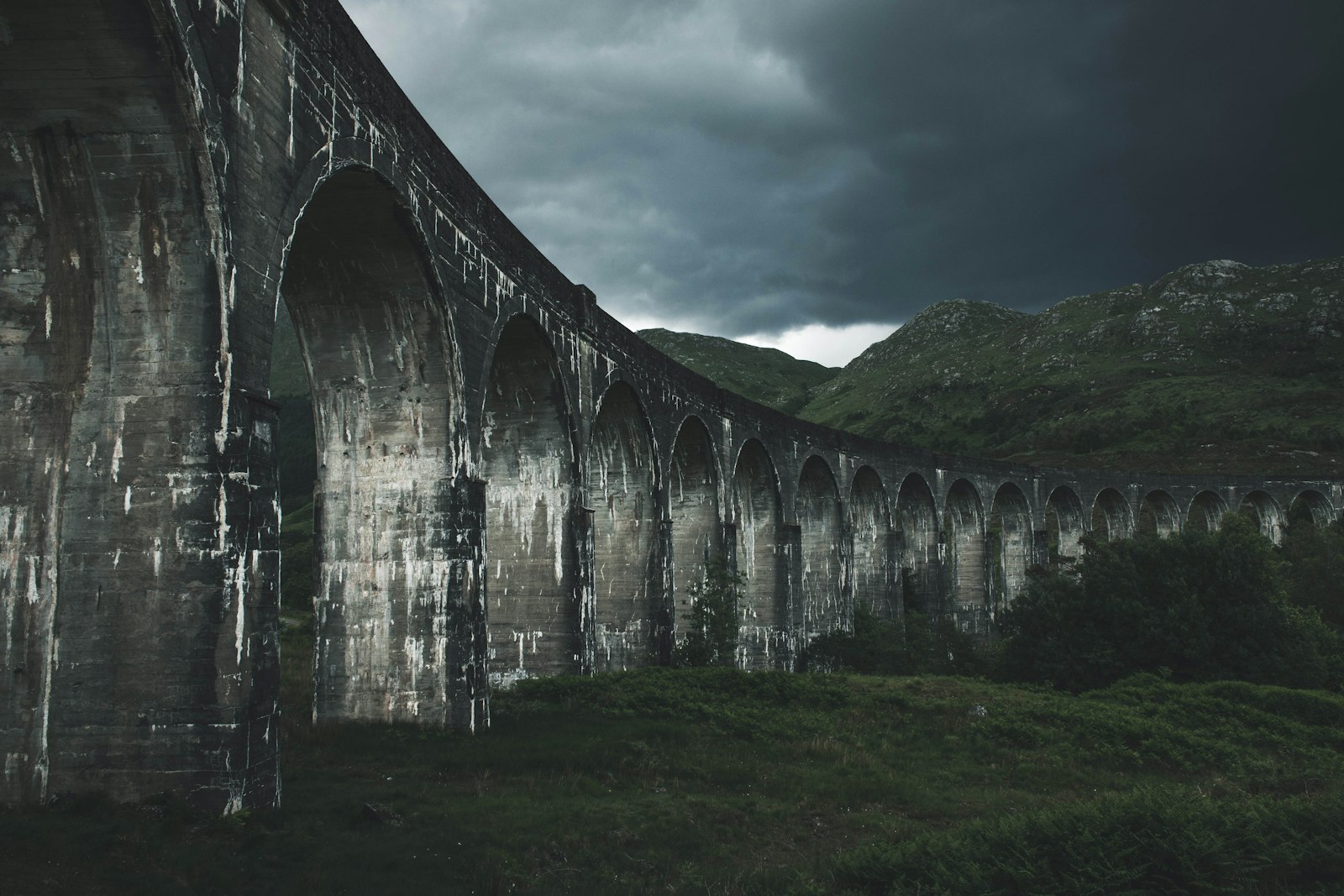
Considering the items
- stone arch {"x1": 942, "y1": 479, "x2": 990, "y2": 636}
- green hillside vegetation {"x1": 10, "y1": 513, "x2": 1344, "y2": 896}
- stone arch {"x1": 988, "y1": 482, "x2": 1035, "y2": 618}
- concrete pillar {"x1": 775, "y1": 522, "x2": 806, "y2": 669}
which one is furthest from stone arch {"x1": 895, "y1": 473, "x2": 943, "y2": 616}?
green hillside vegetation {"x1": 10, "y1": 513, "x2": 1344, "y2": 896}

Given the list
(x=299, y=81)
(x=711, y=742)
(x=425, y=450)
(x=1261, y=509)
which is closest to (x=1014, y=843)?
(x=711, y=742)

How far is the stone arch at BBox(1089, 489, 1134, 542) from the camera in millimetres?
43719

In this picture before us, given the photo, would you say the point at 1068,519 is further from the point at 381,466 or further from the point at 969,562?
the point at 381,466

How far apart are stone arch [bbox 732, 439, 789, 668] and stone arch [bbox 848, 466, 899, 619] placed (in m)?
6.25

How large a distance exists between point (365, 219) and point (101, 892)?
24.1 feet

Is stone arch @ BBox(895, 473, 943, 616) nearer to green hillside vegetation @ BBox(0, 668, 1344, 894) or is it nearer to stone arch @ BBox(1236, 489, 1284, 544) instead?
green hillside vegetation @ BBox(0, 668, 1344, 894)

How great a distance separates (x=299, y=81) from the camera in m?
8.27

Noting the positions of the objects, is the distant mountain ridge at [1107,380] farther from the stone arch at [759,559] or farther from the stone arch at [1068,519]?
the stone arch at [759,559]

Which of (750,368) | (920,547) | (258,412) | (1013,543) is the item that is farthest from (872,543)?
(750,368)

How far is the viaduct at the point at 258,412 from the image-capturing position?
6.30m

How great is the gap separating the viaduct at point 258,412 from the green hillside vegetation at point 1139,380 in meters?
55.1

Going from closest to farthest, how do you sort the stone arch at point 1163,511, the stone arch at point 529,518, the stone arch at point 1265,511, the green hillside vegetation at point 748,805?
the green hillside vegetation at point 748,805, the stone arch at point 529,518, the stone arch at point 1163,511, the stone arch at point 1265,511

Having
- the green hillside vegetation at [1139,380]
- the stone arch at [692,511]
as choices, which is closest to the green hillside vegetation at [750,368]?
the green hillside vegetation at [1139,380]

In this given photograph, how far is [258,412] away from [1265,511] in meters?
57.3
